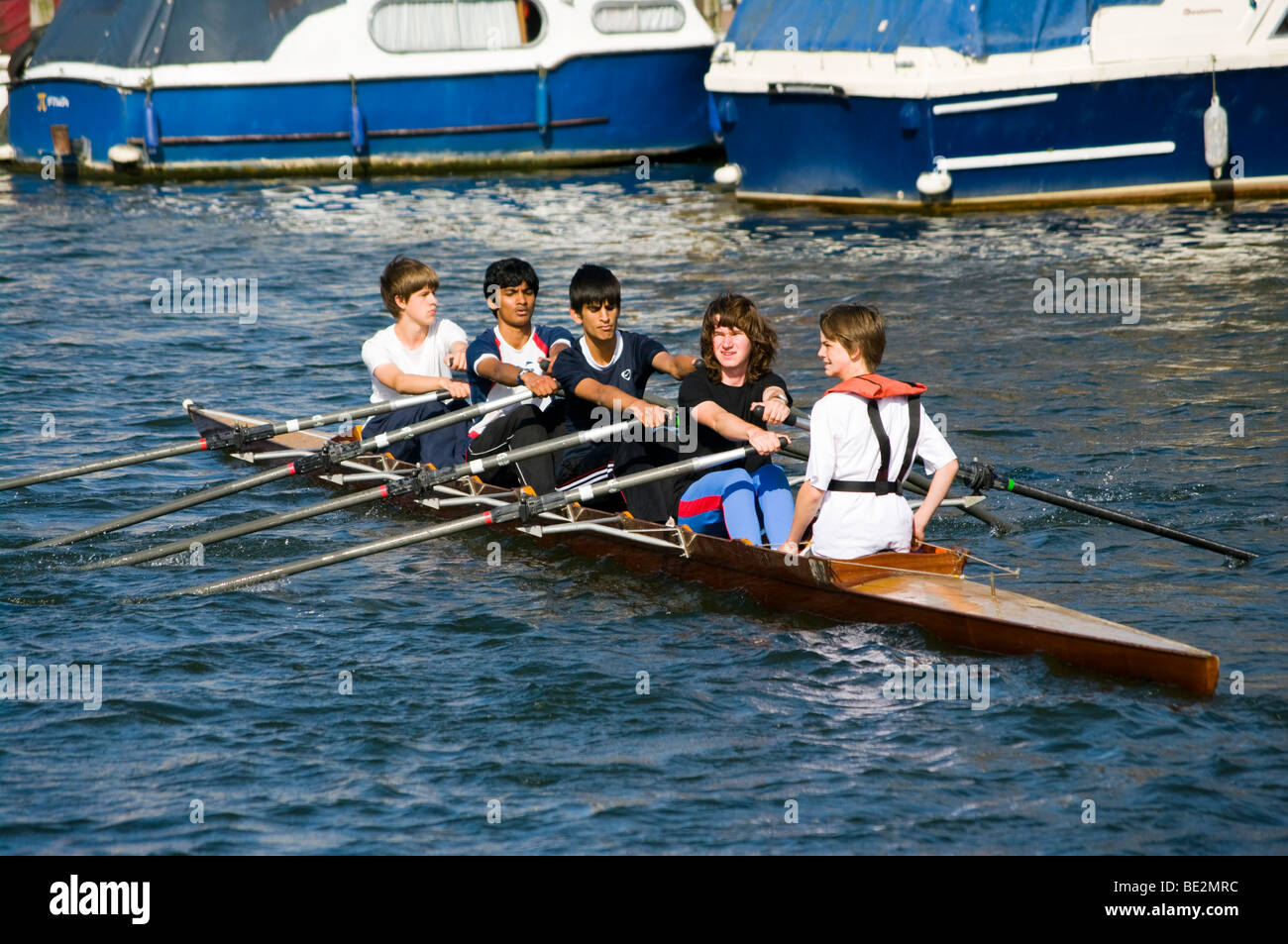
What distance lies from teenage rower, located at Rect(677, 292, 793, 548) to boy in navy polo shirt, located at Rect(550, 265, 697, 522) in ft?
1.08

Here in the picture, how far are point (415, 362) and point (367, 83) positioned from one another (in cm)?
1509

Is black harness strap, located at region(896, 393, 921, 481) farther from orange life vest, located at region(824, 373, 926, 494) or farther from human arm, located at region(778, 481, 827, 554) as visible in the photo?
human arm, located at region(778, 481, 827, 554)

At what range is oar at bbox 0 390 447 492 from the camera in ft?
31.7

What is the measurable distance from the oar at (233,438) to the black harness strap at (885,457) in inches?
128

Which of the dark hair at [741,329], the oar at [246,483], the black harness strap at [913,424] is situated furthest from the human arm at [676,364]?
the black harness strap at [913,424]

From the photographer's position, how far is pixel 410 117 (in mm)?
24031

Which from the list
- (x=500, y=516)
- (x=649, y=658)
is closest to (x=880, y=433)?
(x=649, y=658)

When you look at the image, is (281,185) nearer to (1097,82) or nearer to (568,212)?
(568,212)

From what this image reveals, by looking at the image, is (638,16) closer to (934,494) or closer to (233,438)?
(233,438)

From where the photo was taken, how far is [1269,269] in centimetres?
1544

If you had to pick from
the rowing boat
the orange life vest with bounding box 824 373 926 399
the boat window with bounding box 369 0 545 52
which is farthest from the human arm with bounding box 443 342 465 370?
the boat window with bounding box 369 0 545 52

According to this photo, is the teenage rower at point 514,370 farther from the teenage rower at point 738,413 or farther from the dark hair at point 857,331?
the dark hair at point 857,331
